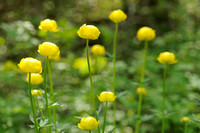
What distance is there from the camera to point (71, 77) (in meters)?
2.63

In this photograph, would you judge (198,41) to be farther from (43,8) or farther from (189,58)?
(43,8)

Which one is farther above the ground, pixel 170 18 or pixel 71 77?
pixel 170 18

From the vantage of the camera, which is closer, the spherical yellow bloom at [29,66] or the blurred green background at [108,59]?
the spherical yellow bloom at [29,66]

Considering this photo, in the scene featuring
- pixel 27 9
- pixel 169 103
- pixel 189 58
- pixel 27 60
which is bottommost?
pixel 169 103

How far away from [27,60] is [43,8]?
2400mm

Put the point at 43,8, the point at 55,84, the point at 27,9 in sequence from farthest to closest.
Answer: the point at 43,8, the point at 27,9, the point at 55,84

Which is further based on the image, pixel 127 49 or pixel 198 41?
pixel 127 49

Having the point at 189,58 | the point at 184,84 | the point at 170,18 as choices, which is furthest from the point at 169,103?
the point at 170,18

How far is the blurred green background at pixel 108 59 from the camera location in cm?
187

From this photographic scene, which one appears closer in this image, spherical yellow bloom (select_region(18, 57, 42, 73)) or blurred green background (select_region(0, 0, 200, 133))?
spherical yellow bloom (select_region(18, 57, 42, 73))

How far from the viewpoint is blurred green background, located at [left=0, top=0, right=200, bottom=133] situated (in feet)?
6.12

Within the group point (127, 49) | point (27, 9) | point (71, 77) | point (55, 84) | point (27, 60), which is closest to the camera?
point (27, 60)

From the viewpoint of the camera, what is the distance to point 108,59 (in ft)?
4.49

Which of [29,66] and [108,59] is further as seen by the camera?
[108,59]
